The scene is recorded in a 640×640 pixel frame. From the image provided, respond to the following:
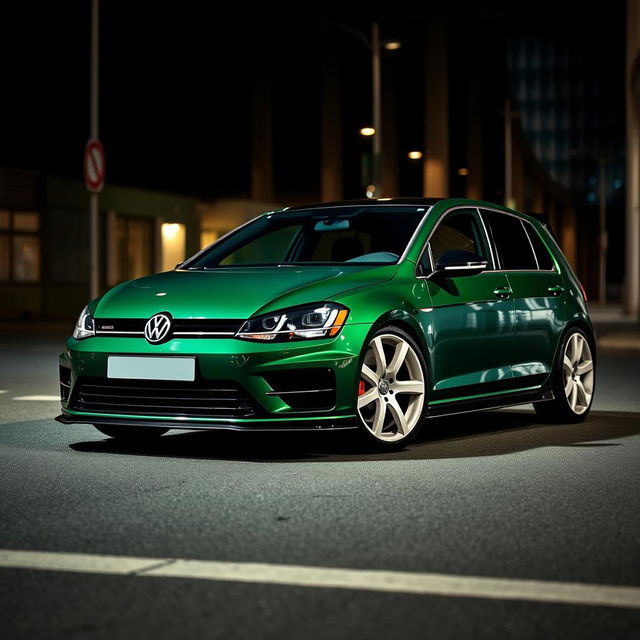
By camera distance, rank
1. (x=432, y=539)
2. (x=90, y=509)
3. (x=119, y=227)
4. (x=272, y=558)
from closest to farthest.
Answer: (x=272, y=558) < (x=432, y=539) < (x=90, y=509) < (x=119, y=227)

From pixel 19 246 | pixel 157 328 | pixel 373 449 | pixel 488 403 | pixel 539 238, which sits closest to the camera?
pixel 157 328

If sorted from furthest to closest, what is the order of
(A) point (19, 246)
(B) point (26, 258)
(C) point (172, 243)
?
(C) point (172, 243), (B) point (26, 258), (A) point (19, 246)

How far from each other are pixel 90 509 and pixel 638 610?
116 inches

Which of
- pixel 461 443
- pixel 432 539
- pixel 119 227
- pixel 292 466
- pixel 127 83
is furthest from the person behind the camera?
pixel 127 83

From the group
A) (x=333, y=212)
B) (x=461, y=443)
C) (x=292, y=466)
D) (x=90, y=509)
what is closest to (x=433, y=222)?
(x=333, y=212)


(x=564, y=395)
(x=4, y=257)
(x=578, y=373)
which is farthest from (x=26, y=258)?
(x=564, y=395)

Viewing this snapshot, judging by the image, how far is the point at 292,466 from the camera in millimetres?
8297

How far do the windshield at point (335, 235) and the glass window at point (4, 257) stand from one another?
2835 cm

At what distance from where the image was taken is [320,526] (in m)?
6.31

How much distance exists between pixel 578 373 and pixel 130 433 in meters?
3.50

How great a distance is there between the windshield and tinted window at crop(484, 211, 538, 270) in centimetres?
82

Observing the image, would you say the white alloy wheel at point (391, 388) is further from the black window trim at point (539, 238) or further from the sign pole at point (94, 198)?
the sign pole at point (94, 198)

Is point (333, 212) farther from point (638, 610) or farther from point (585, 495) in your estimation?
point (638, 610)

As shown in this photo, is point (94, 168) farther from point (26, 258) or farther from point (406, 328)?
point (406, 328)
